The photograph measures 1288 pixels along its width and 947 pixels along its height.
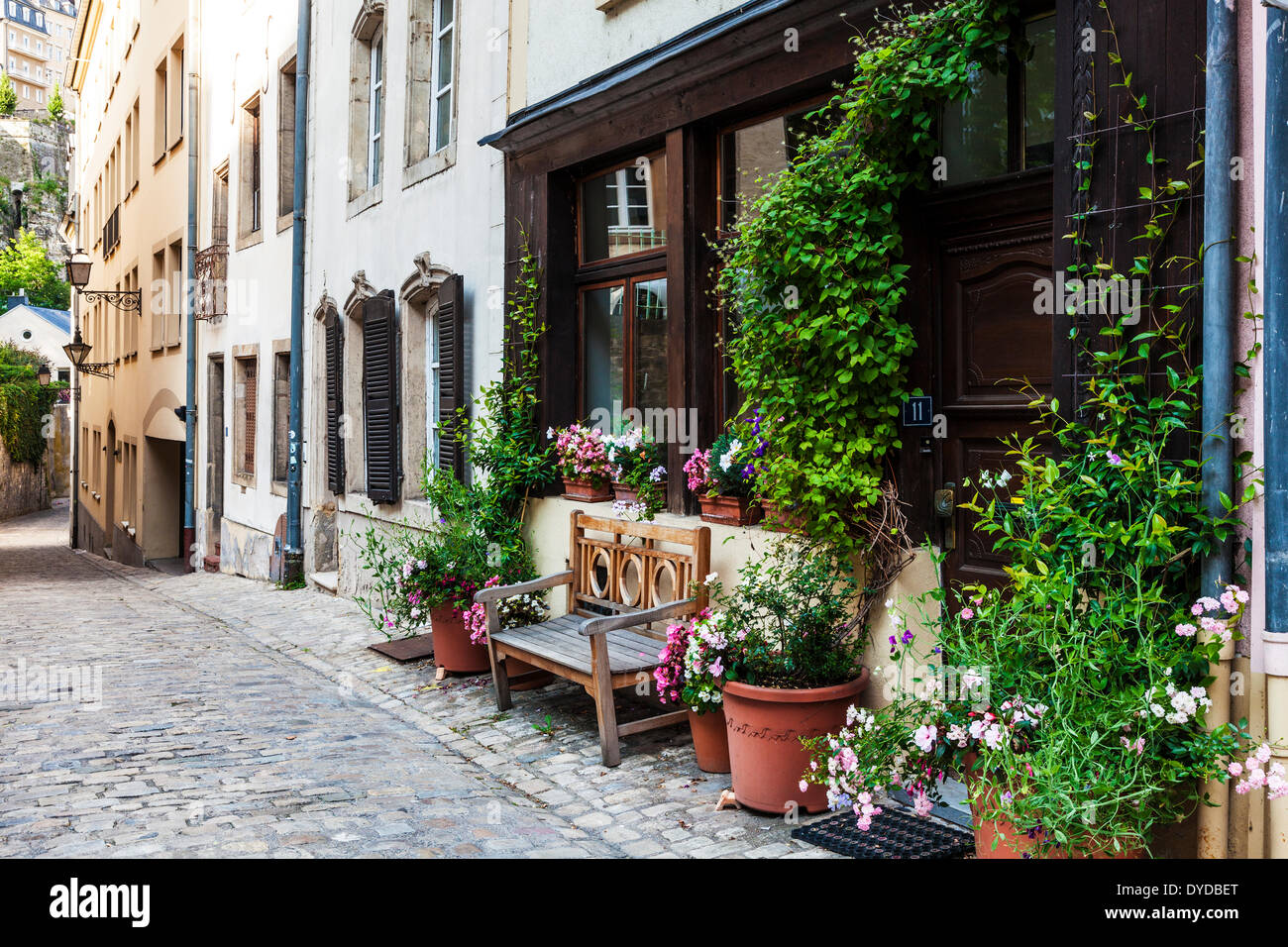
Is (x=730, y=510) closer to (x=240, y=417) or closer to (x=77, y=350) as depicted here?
(x=240, y=417)

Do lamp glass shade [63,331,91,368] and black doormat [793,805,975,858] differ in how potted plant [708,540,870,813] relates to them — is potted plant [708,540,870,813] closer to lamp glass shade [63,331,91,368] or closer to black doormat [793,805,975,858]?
black doormat [793,805,975,858]

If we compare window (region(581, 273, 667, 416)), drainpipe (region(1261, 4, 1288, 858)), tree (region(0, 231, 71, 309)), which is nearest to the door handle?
drainpipe (region(1261, 4, 1288, 858))

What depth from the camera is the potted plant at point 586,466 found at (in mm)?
7090

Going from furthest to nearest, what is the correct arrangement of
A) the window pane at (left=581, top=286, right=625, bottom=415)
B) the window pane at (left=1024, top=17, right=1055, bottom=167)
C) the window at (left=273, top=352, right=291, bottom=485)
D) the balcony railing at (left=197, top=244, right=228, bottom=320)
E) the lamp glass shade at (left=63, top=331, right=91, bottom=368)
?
the lamp glass shade at (left=63, top=331, right=91, bottom=368), the balcony railing at (left=197, top=244, right=228, bottom=320), the window at (left=273, top=352, right=291, bottom=485), the window pane at (left=581, top=286, right=625, bottom=415), the window pane at (left=1024, top=17, right=1055, bottom=167)

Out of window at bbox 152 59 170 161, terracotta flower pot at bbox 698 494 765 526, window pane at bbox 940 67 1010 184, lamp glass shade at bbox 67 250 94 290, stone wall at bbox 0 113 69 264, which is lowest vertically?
terracotta flower pot at bbox 698 494 765 526

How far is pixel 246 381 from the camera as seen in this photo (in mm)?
15727

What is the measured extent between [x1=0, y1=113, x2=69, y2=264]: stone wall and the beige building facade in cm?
3448

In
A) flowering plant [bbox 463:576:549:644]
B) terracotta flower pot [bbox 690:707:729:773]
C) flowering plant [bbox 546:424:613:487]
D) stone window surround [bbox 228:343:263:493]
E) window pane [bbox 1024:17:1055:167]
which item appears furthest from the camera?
stone window surround [bbox 228:343:263:493]

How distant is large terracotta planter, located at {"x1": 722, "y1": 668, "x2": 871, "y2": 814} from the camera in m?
4.56

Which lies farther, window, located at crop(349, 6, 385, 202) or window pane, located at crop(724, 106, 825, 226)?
window, located at crop(349, 6, 385, 202)

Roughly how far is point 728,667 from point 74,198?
36990 mm

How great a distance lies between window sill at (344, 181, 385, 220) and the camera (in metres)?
10.7

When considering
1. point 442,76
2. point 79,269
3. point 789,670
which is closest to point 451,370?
point 442,76

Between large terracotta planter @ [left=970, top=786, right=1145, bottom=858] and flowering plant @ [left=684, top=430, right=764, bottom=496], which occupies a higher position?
flowering plant @ [left=684, top=430, right=764, bottom=496]
